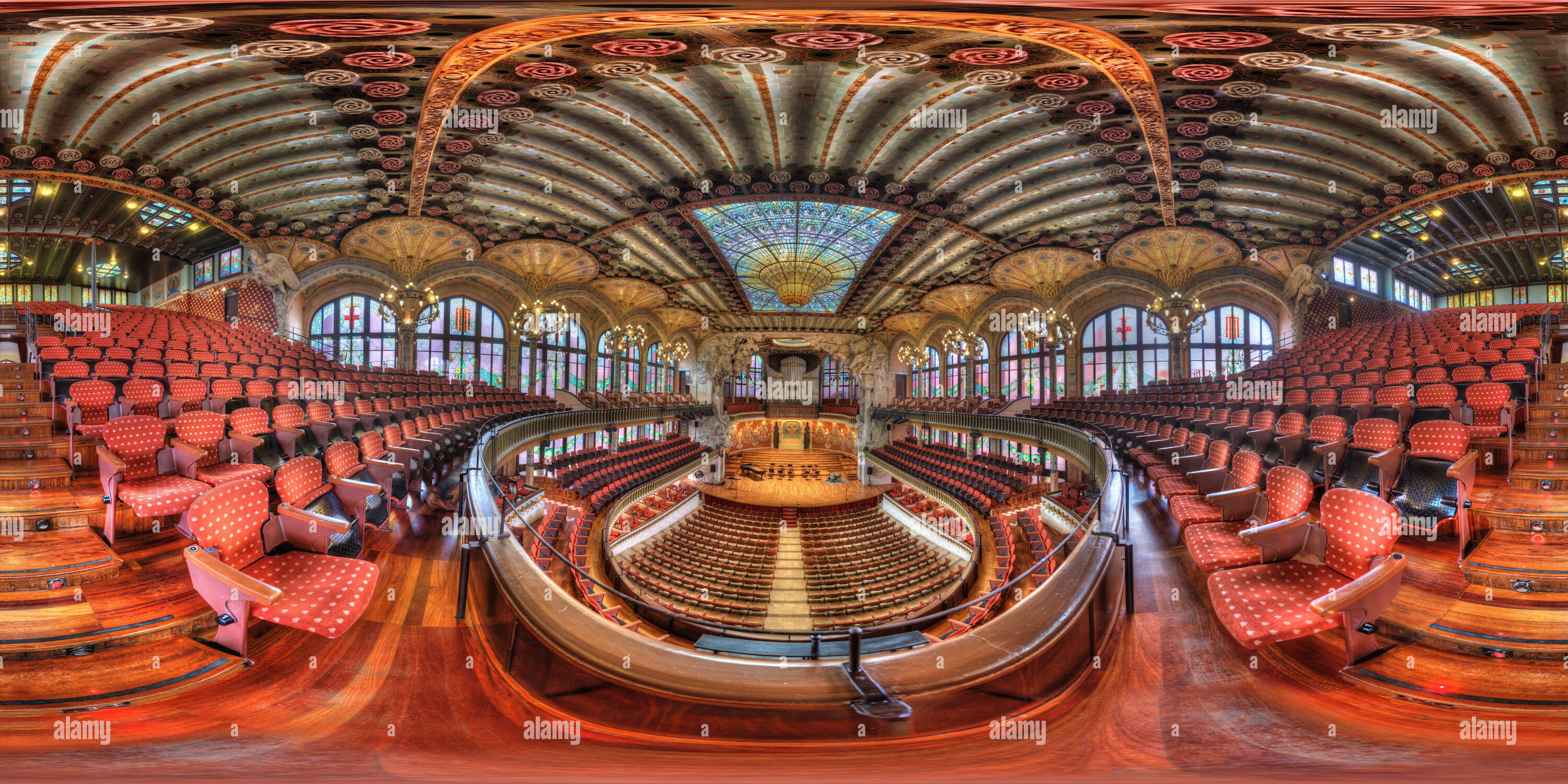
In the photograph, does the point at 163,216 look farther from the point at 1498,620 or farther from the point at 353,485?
the point at 1498,620

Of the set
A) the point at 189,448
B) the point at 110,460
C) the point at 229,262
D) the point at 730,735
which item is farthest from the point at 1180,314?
Result: the point at 229,262

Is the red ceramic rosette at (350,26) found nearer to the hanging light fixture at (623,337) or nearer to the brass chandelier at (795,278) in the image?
the brass chandelier at (795,278)

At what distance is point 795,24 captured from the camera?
4.26 m

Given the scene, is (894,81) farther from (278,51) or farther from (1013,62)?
(278,51)

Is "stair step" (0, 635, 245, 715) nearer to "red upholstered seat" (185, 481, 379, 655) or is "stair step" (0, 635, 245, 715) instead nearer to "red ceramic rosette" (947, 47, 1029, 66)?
"red upholstered seat" (185, 481, 379, 655)

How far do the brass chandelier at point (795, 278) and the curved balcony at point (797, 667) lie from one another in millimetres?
15979

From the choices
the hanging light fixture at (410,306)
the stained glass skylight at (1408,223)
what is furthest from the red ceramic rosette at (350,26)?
the stained glass skylight at (1408,223)

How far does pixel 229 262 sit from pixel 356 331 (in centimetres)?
408

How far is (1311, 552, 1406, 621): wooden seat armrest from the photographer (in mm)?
2057

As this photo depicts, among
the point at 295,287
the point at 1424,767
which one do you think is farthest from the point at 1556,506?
the point at 295,287

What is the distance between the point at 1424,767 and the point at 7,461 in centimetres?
899

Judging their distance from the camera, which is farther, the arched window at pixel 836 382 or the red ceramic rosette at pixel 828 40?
the arched window at pixel 836 382

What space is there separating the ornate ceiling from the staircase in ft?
9.61

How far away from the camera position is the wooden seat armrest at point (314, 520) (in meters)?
2.78
